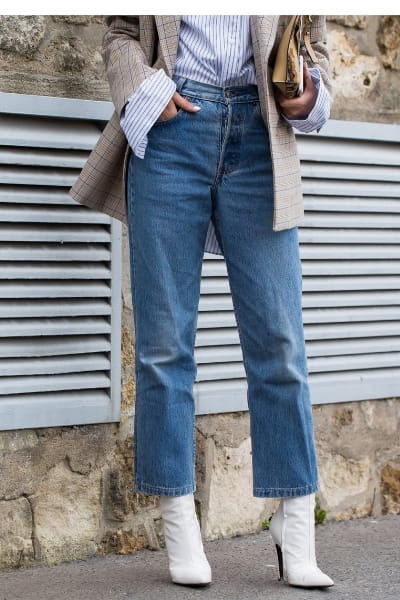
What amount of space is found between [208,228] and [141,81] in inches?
18.2

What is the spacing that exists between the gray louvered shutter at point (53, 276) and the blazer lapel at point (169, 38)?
465 millimetres

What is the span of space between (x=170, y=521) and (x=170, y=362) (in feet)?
1.47

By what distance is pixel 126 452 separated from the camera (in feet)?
11.2

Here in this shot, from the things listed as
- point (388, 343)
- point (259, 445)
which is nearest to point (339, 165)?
point (388, 343)

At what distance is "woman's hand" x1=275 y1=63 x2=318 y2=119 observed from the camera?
2.85 meters

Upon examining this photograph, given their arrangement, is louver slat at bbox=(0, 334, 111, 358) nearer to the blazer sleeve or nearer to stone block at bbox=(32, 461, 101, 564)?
stone block at bbox=(32, 461, 101, 564)

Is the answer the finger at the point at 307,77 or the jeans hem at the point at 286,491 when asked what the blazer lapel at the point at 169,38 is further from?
the jeans hem at the point at 286,491

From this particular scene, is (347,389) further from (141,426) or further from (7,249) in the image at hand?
(7,249)

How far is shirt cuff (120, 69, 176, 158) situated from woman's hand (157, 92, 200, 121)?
3 centimetres

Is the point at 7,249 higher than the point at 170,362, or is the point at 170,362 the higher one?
the point at 7,249

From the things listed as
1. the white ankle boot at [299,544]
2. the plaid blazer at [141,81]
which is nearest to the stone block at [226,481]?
the white ankle boot at [299,544]

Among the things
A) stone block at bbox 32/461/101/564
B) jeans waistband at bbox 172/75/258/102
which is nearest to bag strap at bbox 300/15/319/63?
jeans waistband at bbox 172/75/258/102

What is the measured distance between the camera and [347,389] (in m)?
3.82

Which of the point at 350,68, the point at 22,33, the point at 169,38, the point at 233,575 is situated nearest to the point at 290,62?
the point at 169,38
